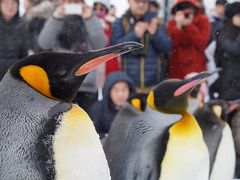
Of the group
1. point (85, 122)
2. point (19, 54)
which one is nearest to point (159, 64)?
point (19, 54)

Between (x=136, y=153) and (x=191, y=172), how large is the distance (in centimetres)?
21

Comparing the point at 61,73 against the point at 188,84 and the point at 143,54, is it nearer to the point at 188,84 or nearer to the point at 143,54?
the point at 188,84

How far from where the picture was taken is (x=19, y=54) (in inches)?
131

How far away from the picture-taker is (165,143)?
2248 mm

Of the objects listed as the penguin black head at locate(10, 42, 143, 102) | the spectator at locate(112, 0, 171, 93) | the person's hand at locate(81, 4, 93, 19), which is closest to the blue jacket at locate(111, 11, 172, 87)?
the spectator at locate(112, 0, 171, 93)

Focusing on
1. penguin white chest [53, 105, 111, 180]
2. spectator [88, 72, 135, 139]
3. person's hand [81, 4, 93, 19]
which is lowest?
spectator [88, 72, 135, 139]

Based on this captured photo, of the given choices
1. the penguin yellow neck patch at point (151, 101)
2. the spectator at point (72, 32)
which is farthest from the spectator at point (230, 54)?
the penguin yellow neck patch at point (151, 101)

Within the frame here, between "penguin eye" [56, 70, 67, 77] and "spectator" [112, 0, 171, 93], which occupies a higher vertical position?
"penguin eye" [56, 70, 67, 77]

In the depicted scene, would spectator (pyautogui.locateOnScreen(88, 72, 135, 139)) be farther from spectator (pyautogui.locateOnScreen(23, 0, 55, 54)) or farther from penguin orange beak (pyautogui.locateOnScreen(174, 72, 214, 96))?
penguin orange beak (pyautogui.locateOnScreen(174, 72, 214, 96))

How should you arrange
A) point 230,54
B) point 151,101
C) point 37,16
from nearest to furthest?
1. point 151,101
2. point 230,54
3. point 37,16

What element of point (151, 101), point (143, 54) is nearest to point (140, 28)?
point (143, 54)

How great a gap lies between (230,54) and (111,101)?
737mm

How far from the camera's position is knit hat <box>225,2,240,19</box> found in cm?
343

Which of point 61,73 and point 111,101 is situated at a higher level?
point 61,73
